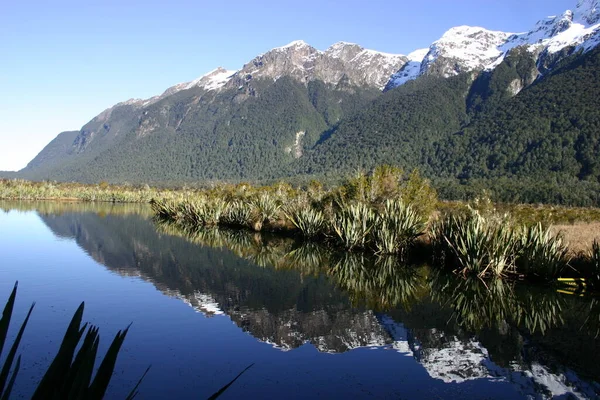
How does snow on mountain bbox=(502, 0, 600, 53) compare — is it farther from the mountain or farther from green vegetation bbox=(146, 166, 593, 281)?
green vegetation bbox=(146, 166, 593, 281)

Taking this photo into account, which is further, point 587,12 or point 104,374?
point 587,12

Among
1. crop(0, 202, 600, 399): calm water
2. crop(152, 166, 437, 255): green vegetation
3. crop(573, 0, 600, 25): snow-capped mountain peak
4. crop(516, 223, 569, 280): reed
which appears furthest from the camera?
crop(573, 0, 600, 25): snow-capped mountain peak

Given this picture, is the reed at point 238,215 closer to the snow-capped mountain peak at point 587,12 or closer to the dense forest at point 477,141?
the dense forest at point 477,141

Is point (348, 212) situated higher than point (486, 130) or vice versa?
point (486, 130)

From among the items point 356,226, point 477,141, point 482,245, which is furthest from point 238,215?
point 477,141

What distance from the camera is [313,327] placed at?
10672 mm

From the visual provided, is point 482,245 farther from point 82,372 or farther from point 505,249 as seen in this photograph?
point 82,372

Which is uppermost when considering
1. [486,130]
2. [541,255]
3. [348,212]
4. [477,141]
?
[486,130]

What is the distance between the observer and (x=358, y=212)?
21.9m

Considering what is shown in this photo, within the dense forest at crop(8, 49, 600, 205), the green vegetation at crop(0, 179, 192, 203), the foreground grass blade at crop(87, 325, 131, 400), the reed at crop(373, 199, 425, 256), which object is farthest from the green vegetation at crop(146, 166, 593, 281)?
the dense forest at crop(8, 49, 600, 205)

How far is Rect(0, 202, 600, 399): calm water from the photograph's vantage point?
299 inches

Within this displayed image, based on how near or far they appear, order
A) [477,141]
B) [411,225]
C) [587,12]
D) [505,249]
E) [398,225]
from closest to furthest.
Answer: [505,249]
[411,225]
[398,225]
[477,141]
[587,12]

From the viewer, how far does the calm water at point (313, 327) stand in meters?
7.60

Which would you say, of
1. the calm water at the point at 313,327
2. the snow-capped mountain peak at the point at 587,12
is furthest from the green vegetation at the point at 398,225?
the snow-capped mountain peak at the point at 587,12
